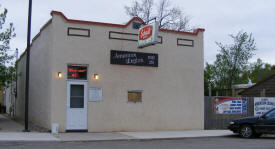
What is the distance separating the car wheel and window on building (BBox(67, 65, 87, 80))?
7173mm

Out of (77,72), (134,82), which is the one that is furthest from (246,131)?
(77,72)

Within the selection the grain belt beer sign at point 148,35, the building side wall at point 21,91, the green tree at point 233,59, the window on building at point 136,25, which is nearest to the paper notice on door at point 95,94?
the grain belt beer sign at point 148,35

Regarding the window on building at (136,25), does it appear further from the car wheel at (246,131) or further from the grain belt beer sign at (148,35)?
the car wheel at (246,131)

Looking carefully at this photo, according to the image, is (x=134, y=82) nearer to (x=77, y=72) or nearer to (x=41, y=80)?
(x=77, y=72)

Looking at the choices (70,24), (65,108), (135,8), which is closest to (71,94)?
(65,108)

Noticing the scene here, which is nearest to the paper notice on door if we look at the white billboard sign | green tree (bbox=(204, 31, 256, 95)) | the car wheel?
the car wheel

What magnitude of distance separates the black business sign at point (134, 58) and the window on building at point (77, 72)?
1371 millimetres

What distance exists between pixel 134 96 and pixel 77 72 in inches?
115

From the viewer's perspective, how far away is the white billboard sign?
19.5 metres

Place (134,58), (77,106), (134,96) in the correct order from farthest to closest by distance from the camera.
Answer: (134,96), (134,58), (77,106)

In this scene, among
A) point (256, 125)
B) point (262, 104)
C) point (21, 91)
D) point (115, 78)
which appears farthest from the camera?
point (21, 91)

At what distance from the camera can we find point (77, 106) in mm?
15656

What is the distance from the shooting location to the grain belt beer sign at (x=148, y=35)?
15.0 m

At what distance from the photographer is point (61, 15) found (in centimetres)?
1534
